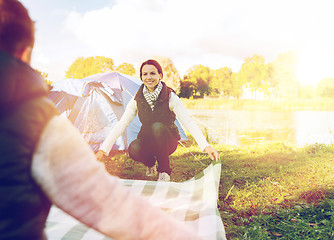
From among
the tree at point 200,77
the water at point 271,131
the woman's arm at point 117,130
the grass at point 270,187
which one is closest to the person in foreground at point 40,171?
the woman's arm at point 117,130

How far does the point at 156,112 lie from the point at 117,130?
0.80 metres

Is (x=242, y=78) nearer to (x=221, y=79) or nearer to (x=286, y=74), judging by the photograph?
(x=221, y=79)

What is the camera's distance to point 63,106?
6.20 meters

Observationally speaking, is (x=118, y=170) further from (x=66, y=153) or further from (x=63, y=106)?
(x=66, y=153)

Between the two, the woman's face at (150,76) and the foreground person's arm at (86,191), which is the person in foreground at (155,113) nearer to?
the woman's face at (150,76)

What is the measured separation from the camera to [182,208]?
210 cm

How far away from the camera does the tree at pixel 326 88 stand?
165 feet

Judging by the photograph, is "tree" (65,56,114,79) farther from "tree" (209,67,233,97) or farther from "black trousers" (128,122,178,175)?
"black trousers" (128,122,178,175)

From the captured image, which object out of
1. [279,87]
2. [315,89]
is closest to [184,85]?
[279,87]

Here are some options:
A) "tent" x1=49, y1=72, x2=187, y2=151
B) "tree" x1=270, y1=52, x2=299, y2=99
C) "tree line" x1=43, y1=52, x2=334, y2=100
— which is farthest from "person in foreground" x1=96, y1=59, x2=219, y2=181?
"tree" x1=270, y1=52, x2=299, y2=99

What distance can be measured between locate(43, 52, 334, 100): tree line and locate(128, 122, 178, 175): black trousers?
105 ft

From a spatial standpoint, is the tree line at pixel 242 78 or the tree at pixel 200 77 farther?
the tree at pixel 200 77

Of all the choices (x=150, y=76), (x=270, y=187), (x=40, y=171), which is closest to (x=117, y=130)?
(x=150, y=76)

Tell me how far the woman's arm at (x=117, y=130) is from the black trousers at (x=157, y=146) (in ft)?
1.19
